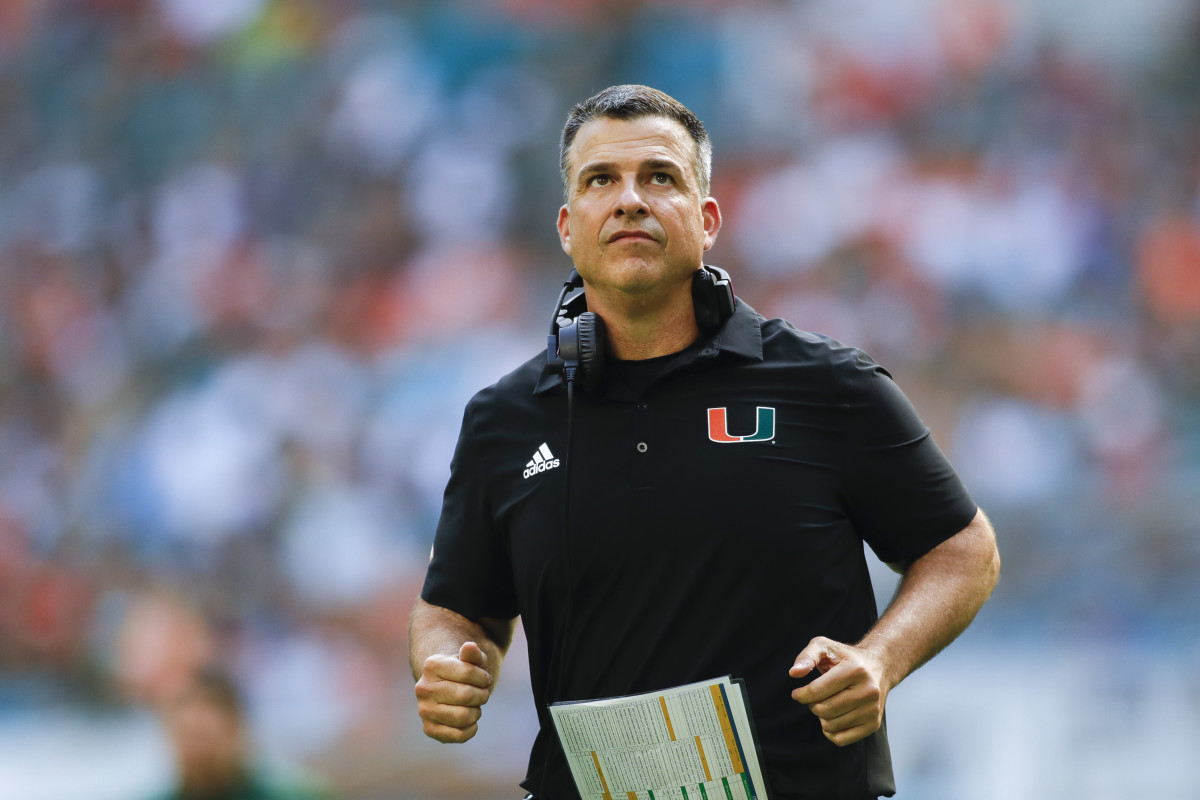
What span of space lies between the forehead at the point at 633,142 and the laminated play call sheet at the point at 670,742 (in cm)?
78

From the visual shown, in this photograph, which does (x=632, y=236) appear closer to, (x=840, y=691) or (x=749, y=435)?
(x=749, y=435)

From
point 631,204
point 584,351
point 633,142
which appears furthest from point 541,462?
point 633,142

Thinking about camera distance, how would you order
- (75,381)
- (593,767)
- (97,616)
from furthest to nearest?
(75,381) < (97,616) < (593,767)

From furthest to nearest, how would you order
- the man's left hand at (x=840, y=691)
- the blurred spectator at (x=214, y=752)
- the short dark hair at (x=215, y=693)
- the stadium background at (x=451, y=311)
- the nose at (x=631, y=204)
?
the stadium background at (x=451, y=311) → the short dark hair at (x=215, y=693) → the blurred spectator at (x=214, y=752) → the nose at (x=631, y=204) → the man's left hand at (x=840, y=691)

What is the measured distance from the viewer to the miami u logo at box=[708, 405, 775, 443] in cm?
158

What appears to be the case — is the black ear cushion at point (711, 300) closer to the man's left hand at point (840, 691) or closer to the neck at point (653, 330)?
the neck at point (653, 330)

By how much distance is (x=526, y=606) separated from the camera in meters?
1.65

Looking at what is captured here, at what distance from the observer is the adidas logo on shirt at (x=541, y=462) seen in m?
1.65

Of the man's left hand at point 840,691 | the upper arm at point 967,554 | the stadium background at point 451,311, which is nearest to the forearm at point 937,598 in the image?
the upper arm at point 967,554

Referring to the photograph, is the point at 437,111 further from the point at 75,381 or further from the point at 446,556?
the point at 446,556

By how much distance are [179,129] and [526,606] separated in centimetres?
454

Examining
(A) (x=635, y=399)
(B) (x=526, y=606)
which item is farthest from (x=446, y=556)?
(A) (x=635, y=399)

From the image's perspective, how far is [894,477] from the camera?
156 centimetres

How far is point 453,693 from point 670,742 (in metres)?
0.28
